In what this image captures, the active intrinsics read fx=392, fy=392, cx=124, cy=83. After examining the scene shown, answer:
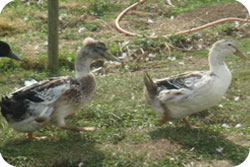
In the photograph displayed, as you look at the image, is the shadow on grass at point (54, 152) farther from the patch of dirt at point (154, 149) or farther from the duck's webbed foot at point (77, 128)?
the patch of dirt at point (154, 149)

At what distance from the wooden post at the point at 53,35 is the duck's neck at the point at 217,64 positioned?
2.71 meters

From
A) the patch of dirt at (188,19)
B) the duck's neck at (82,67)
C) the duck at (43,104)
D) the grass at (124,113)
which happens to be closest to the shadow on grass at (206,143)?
the grass at (124,113)

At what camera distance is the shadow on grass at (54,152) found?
4293 millimetres

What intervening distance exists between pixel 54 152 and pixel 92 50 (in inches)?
53.5

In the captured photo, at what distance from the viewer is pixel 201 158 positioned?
433cm

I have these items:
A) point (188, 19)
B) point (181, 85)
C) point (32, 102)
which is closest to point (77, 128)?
point (32, 102)

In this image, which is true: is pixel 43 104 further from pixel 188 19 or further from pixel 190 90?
pixel 188 19

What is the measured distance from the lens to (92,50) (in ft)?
16.2

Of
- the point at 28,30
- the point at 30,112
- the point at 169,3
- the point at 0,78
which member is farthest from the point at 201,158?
the point at 169,3

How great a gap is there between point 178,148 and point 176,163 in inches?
9.9

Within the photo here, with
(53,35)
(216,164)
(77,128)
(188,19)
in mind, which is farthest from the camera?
(188,19)

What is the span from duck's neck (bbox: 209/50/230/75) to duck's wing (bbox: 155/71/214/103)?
81mm

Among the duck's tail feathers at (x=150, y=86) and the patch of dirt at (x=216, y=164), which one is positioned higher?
the duck's tail feathers at (x=150, y=86)

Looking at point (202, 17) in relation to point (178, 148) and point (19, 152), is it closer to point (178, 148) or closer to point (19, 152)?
point (178, 148)
